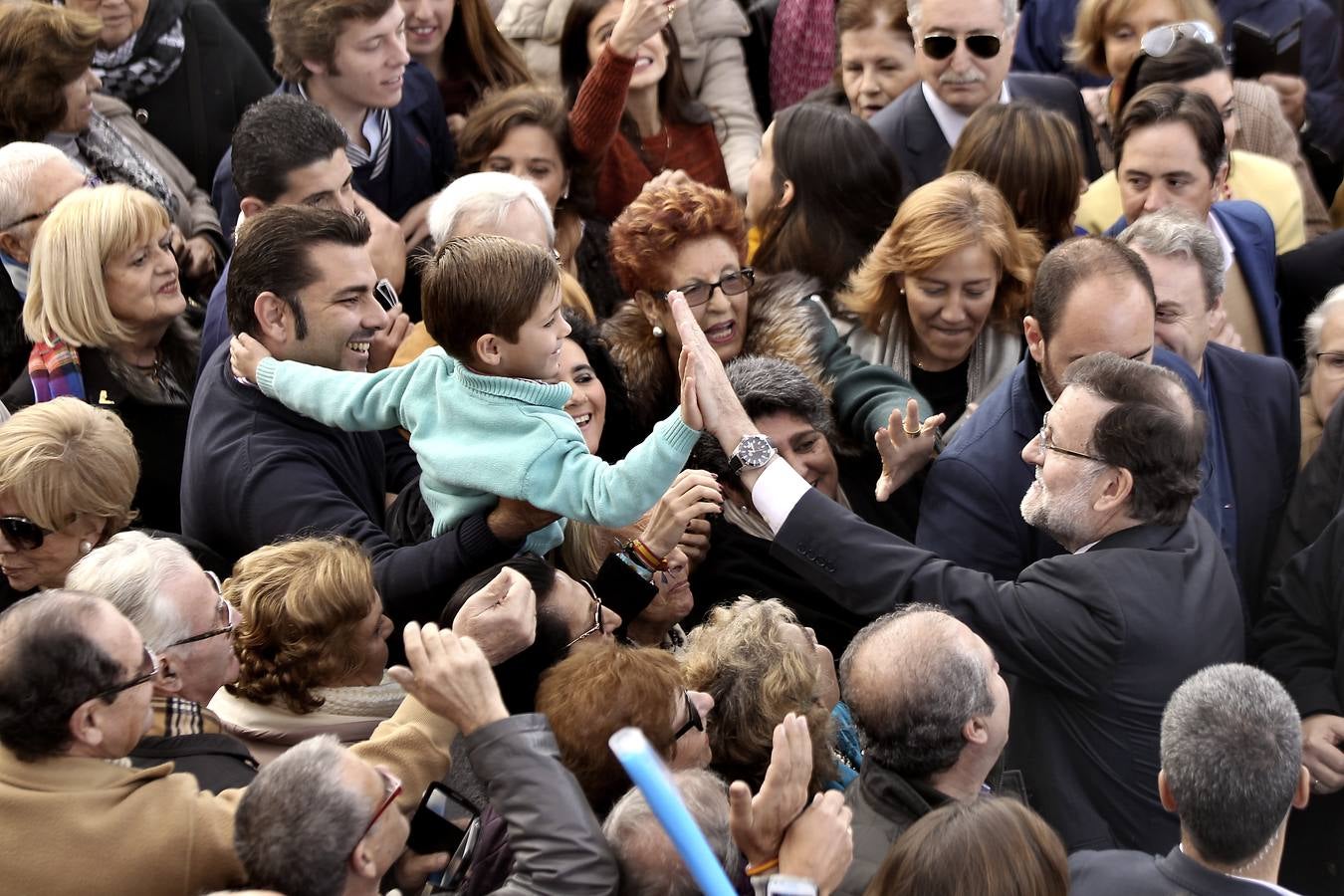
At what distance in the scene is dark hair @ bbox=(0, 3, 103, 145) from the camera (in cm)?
520

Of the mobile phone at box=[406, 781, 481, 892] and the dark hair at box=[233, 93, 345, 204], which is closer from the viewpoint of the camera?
the mobile phone at box=[406, 781, 481, 892]

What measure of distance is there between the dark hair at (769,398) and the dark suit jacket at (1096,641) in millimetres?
870

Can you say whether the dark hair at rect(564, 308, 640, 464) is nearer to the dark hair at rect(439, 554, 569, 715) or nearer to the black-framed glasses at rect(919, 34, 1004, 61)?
the dark hair at rect(439, 554, 569, 715)

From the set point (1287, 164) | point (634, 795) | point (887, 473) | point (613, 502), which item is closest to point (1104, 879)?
point (634, 795)

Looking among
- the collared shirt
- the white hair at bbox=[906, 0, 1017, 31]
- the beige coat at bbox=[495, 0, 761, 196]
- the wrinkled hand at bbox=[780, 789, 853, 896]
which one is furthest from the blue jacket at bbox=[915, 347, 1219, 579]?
the beige coat at bbox=[495, 0, 761, 196]

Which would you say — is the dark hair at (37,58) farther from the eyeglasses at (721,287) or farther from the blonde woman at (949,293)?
the blonde woman at (949,293)

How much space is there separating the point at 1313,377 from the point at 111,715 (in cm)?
353

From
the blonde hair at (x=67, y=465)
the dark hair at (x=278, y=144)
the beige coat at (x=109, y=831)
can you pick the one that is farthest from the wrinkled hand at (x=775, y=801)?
the dark hair at (x=278, y=144)

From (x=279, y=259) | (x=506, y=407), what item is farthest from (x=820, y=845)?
(x=279, y=259)

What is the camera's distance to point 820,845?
2.88m

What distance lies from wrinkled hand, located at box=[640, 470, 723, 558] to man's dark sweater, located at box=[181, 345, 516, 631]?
0.44 meters

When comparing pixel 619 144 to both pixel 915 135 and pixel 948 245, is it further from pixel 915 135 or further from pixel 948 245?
pixel 948 245

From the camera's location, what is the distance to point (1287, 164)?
20.4 ft

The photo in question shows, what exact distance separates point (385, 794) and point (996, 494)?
1.88 m
